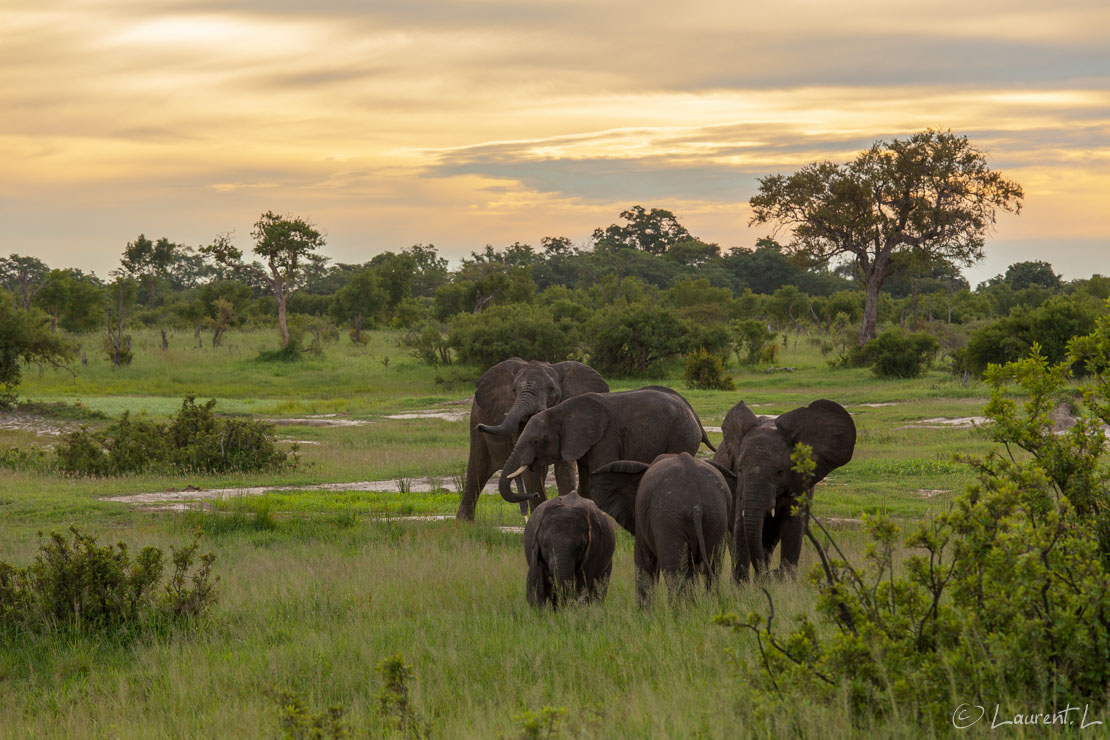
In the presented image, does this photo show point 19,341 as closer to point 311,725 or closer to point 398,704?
point 398,704

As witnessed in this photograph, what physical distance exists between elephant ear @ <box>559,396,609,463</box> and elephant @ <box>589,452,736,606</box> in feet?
5.34

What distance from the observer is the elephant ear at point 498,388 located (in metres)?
12.8

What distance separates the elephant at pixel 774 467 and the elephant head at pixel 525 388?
308cm

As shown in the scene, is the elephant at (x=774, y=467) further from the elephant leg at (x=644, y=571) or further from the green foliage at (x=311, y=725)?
the green foliage at (x=311, y=725)

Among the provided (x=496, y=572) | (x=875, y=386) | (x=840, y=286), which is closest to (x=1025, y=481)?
(x=496, y=572)

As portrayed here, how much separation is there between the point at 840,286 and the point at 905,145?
48598 millimetres

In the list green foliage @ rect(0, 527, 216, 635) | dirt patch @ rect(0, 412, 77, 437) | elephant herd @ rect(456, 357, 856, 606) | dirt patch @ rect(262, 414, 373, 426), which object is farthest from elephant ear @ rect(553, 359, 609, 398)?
dirt patch @ rect(0, 412, 77, 437)

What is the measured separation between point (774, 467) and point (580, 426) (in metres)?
2.28

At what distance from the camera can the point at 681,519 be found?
25.1ft

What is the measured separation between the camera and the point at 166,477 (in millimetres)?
17406

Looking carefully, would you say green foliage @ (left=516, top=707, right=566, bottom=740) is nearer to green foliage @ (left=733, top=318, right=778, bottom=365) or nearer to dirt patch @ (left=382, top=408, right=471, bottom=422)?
dirt patch @ (left=382, top=408, right=471, bottom=422)

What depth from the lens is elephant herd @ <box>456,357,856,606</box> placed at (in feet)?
25.2

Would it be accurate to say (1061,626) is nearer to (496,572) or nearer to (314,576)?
(496,572)
